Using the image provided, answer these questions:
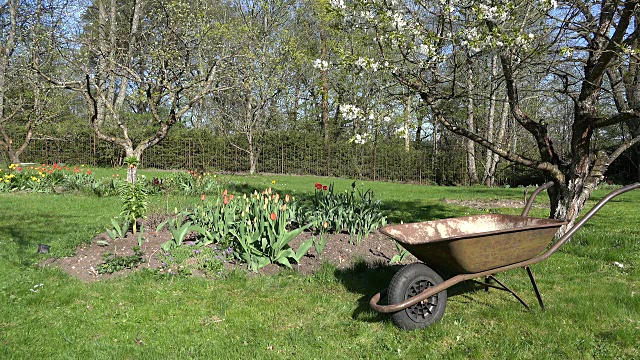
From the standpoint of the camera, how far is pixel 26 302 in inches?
134

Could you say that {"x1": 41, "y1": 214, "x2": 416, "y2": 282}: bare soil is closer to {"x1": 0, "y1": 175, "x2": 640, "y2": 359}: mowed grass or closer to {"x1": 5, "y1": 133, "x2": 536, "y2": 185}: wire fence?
{"x1": 0, "y1": 175, "x2": 640, "y2": 359}: mowed grass

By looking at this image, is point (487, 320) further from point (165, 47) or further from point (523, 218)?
point (165, 47)

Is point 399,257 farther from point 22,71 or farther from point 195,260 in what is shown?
point 22,71

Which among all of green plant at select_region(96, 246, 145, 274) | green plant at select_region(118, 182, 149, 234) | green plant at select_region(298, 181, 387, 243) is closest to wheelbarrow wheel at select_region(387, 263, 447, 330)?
green plant at select_region(298, 181, 387, 243)

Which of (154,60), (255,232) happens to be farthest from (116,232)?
(154,60)

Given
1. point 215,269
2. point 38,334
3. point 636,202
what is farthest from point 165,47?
point 636,202

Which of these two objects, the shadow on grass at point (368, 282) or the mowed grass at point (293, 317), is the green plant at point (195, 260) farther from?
the shadow on grass at point (368, 282)

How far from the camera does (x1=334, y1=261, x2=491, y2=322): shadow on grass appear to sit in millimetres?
3701

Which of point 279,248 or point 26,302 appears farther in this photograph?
point 279,248

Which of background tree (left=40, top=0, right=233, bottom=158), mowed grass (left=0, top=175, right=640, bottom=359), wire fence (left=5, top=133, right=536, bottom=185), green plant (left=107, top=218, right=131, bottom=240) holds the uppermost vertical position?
background tree (left=40, top=0, right=233, bottom=158)

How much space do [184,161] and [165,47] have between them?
381 inches

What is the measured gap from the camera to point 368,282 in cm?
403

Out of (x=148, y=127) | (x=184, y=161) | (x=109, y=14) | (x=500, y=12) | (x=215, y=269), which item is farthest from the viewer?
(x=184, y=161)

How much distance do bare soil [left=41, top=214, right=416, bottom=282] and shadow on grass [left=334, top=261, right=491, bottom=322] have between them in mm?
101
